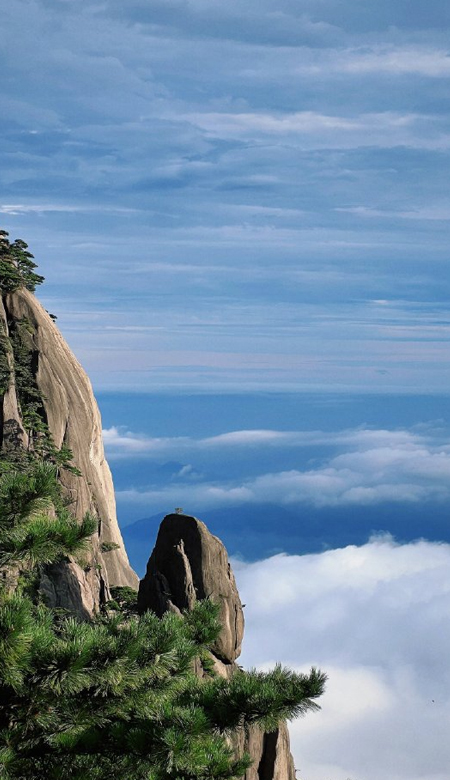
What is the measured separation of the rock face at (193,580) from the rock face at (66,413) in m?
8.77

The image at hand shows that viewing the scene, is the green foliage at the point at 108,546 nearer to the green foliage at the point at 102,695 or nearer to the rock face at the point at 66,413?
the rock face at the point at 66,413

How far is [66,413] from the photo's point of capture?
4453 centimetres

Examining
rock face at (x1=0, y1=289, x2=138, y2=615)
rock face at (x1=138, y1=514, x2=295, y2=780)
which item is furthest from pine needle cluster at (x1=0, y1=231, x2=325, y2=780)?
rock face at (x1=0, y1=289, x2=138, y2=615)

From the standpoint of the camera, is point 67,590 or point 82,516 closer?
point 67,590

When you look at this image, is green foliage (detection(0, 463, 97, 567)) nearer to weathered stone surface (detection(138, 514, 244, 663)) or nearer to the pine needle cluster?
the pine needle cluster

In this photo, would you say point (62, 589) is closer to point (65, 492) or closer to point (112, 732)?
point (65, 492)

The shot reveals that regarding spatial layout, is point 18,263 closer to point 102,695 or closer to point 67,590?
point 67,590

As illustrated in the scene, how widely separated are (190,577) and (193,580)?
1.05 feet

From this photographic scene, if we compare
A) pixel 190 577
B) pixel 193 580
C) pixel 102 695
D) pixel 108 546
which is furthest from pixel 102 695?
pixel 108 546

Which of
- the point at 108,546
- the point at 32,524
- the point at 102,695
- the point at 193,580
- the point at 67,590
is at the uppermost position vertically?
the point at 108,546

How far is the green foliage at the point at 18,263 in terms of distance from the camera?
4688cm

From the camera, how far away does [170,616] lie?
1237 cm

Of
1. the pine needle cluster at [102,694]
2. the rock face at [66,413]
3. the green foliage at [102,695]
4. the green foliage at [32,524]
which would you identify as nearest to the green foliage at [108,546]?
the rock face at [66,413]

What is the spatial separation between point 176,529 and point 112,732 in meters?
18.0
